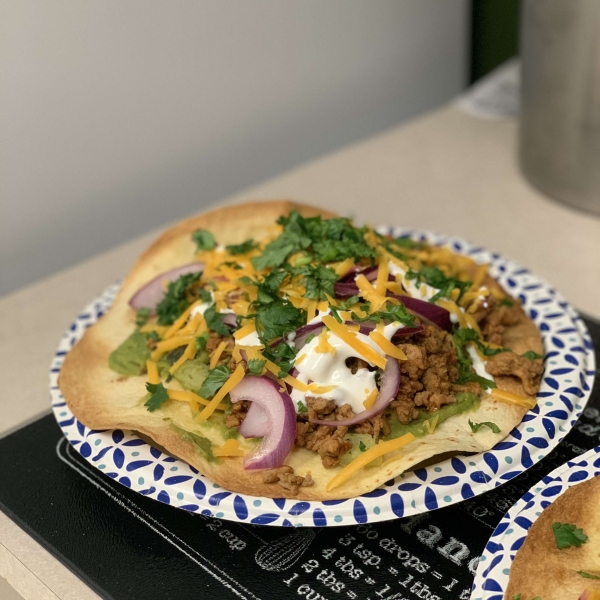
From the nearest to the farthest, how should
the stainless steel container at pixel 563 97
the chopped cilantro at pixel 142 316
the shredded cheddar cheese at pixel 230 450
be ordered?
the shredded cheddar cheese at pixel 230 450 < the chopped cilantro at pixel 142 316 < the stainless steel container at pixel 563 97

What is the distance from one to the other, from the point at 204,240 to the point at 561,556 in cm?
95

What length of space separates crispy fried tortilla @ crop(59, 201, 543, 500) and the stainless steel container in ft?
1.91

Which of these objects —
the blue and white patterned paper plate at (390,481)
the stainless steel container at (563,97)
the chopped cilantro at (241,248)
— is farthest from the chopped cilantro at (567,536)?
the stainless steel container at (563,97)

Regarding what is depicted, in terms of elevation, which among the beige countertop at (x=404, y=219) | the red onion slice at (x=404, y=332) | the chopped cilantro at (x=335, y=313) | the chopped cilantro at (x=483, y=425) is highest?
the chopped cilantro at (x=335, y=313)

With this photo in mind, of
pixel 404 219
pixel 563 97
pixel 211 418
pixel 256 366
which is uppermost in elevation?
pixel 563 97

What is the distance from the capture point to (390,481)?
1.19 meters

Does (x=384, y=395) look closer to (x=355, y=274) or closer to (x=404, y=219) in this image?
(x=355, y=274)

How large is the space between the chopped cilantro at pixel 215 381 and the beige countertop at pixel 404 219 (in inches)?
13.3

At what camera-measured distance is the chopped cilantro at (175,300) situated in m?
1.54

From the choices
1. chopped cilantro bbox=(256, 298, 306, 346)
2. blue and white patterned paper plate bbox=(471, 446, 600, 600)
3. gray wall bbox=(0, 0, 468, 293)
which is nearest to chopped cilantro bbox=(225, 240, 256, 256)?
chopped cilantro bbox=(256, 298, 306, 346)

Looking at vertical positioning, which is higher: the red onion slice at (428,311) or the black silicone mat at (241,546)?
the red onion slice at (428,311)

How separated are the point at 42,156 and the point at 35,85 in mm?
203

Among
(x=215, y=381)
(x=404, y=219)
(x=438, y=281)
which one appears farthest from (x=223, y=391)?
(x=404, y=219)

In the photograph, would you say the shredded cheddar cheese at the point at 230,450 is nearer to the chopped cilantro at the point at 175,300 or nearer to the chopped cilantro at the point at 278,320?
the chopped cilantro at the point at 278,320
